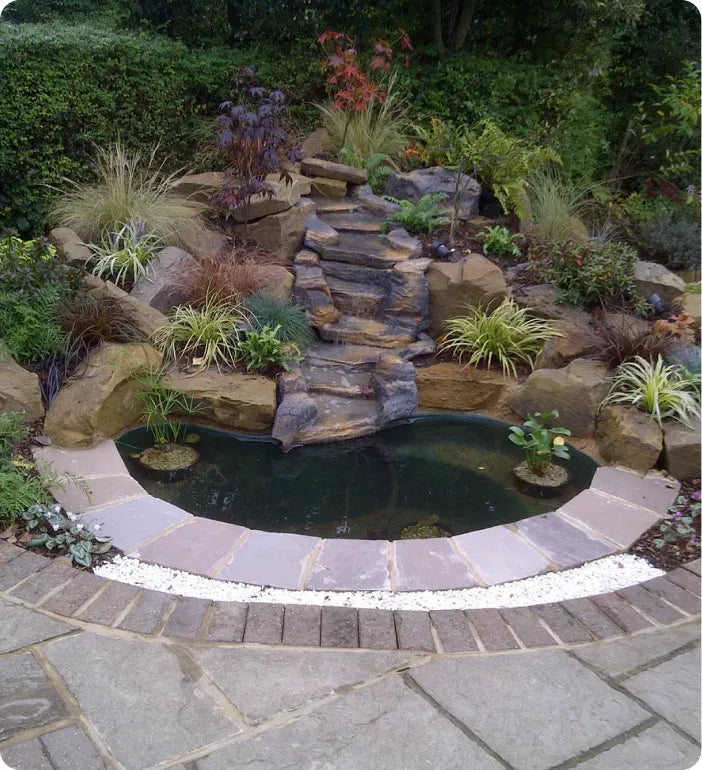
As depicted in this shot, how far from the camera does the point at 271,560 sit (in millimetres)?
2939

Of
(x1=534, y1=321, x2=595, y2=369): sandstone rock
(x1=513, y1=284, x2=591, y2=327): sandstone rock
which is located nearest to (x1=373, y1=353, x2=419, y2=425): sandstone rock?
(x1=534, y1=321, x2=595, y2=369): sandstone rock

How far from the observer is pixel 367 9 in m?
7.36

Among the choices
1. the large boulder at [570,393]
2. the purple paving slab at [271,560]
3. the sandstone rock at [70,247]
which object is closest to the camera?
the purple paving slab at [271,560]

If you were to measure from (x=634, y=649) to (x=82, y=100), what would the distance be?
18.6 feet

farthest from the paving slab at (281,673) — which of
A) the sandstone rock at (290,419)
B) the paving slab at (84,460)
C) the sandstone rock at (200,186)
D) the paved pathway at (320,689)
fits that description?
the sandstone rock at (200,186)

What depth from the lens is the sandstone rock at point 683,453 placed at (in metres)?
3.60

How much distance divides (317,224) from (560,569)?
364cm

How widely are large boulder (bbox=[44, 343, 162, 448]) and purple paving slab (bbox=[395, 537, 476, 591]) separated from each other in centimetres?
196

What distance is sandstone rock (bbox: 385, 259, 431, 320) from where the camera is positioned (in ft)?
16.7

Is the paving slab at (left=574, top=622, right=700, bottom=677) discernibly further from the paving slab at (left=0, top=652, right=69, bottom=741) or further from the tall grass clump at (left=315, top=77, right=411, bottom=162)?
the tall grass clump at (left=315, top=77, right=411, bottom=162)

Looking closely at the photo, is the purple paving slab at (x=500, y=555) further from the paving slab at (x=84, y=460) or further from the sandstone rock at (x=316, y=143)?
the sandstone rock at (x=316, y=143)

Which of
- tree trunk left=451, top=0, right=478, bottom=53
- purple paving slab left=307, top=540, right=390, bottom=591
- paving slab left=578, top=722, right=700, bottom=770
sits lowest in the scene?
purple paving slab left=307, top=540, right=390, bottom=591

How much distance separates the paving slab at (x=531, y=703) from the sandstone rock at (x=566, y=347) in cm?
255

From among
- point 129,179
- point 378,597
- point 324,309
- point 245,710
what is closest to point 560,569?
point 378,597
